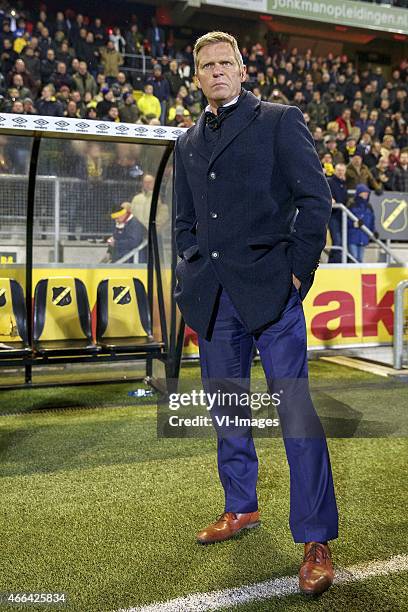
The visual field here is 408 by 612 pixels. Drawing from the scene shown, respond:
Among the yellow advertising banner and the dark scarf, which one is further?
the yellow advertising banner

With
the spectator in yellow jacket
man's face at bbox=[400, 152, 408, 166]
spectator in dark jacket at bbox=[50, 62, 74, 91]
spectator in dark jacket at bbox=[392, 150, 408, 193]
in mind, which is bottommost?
spectator in dark jacket at bbox=[392, 150, 408, 193]

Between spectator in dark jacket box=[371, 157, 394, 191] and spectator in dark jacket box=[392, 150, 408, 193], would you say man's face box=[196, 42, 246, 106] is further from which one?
spectator in dark jacket box=[392, 150, 408, 193]

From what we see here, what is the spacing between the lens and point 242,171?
241cm

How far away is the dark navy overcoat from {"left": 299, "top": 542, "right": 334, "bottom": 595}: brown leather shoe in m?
0.83

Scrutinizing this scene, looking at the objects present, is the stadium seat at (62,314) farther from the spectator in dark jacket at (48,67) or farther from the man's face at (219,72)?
the spectator in dark jacket at (48,67)

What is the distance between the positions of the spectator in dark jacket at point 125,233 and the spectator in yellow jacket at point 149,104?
7.50 meters

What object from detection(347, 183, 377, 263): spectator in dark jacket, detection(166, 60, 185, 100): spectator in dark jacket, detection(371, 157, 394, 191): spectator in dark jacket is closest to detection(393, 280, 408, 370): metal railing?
detection(347, 183, 377, 263): spectator in dark jacket

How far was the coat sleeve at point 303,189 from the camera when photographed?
2301 mm

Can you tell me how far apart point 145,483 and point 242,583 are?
1194 mm

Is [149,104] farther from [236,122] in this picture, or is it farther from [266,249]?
[266,249]

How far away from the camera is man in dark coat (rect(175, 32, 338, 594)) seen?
2334mm

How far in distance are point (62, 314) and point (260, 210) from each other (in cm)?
348

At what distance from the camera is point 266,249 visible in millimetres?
2402

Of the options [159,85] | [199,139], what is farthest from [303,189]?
[159,85]
